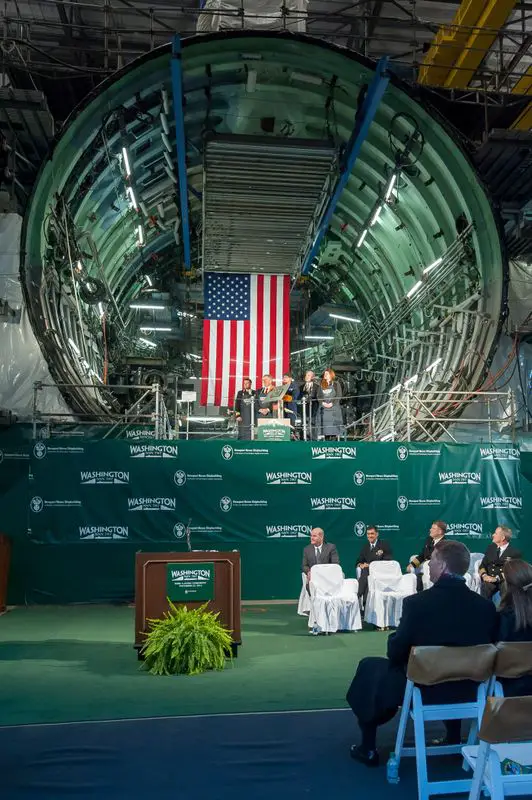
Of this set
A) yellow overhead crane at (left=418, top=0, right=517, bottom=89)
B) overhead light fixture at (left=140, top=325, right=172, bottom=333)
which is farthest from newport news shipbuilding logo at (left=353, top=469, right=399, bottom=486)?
overhead light fixture at (left=140, top=325, right=172, bottom=333)

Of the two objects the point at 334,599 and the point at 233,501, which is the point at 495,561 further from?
the point at 233,501

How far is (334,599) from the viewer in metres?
9.11

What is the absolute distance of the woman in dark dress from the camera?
4.11 m

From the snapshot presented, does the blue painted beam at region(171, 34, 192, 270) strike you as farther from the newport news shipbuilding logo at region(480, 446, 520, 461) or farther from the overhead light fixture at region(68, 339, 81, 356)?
the newport news shipbuilding logo at region(480, 446, 520, 461)

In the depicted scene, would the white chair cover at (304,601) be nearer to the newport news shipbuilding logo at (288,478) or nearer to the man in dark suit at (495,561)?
the newport news shipbuilding logo at (288,478)

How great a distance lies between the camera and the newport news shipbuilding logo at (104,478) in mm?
11680

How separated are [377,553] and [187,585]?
3538 mm

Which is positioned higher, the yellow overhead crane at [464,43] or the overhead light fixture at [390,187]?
the yellow overhead crane at [464,43]

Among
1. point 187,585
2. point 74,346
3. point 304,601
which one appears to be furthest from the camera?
point 74,346

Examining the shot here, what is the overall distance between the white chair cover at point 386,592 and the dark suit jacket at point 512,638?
5117mm

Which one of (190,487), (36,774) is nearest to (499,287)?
(190,487)

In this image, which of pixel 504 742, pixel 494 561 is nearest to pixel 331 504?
pixel 494 561

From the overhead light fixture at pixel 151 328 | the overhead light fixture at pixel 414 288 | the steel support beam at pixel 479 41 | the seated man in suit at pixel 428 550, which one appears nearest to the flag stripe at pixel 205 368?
the overhead light fixture at pixel 414 288

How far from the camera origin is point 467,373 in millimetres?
13406
